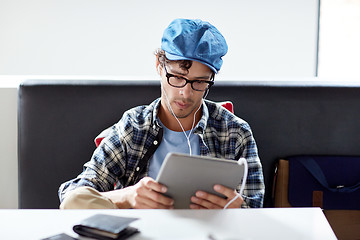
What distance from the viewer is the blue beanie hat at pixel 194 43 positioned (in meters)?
1.52

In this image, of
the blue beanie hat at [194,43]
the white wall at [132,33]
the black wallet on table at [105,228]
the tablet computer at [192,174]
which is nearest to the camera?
the black wallet on table at [105,228]

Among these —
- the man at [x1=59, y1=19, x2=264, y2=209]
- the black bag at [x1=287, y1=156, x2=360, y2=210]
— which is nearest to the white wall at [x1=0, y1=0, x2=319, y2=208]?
the black bag at [x1=287, y1=156, x2=360, y2=210]

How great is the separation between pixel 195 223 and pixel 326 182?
3.26 ft

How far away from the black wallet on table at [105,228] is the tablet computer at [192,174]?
16 cm

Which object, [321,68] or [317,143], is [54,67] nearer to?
[321,68]

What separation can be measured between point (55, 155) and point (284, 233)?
115cm

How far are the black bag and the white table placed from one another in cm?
78

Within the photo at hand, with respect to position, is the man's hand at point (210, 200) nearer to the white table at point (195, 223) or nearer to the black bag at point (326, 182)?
the white table at point (195, 223)

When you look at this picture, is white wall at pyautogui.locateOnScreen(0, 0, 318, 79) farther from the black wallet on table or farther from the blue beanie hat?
the black wallet on table

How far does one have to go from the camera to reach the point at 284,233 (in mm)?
996

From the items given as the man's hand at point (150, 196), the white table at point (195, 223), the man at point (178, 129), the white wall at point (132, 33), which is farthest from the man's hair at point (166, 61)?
the white wall at point (132, 33)

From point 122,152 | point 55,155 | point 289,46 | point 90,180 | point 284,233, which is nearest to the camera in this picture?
point 284,233

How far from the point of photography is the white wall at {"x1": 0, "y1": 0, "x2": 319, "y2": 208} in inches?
160

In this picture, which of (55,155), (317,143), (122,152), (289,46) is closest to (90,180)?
(122,152)
